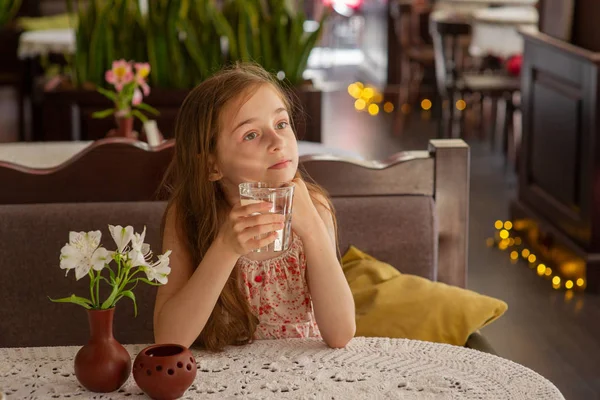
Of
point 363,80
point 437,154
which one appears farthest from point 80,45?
point 363,80

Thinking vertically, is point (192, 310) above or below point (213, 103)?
below

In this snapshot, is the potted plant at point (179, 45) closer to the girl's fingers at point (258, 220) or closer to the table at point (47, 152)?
the table at point (47, 152)

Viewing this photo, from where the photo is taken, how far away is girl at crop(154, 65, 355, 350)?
181cm

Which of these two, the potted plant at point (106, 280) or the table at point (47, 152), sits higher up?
the potted plant at point (106, 280)

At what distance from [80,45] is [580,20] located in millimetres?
2330

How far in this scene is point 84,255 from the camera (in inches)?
59.4

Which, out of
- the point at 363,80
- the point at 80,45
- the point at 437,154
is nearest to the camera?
the point at 437,154

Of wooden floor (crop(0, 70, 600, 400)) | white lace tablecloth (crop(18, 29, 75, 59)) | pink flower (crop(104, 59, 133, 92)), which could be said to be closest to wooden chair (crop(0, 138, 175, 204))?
pink flower (crop(104, 59, 133, 92))

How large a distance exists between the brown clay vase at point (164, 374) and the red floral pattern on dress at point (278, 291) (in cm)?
50

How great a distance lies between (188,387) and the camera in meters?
1.57

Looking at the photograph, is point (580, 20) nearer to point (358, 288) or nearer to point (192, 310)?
point (358, 288)

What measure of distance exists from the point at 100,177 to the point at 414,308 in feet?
2.91

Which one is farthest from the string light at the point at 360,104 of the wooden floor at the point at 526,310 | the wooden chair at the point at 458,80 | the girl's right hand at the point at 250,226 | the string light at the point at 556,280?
the girl's right hand at the point at 250,226

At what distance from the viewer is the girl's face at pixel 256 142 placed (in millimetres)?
1816
